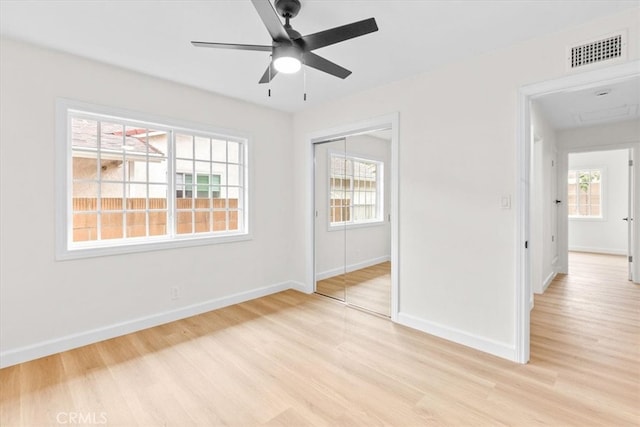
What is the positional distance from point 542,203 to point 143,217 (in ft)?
17.1

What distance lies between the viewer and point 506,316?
249cm

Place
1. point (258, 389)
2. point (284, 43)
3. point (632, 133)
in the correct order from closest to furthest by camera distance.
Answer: point (284, 43)
point (258, 389)
point (632, 133)

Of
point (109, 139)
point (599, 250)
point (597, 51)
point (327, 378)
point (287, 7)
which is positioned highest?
point (287, 7)

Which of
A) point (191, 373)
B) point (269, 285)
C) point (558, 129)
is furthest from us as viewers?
point (558, 129)

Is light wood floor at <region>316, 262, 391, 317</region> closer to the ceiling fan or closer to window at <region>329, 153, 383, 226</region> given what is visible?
window at <region>329, 153, 383, 226</region>

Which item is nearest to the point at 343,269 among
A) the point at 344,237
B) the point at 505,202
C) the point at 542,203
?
the point at 344,237

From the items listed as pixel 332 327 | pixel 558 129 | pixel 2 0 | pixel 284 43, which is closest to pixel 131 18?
pixel 2 0

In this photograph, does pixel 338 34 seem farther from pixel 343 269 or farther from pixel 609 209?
pixel 609 209

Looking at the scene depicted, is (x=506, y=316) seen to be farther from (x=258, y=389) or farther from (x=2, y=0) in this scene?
(x=2, y=0)

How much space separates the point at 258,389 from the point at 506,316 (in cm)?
207

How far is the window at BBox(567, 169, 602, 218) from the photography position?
23.1ft

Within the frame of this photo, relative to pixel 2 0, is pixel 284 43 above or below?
below

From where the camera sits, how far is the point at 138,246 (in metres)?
3.01

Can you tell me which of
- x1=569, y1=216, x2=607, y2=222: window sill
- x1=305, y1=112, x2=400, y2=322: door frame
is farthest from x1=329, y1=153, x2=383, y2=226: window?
x1=569, y1=216, x2=607, y2=222: window sill
